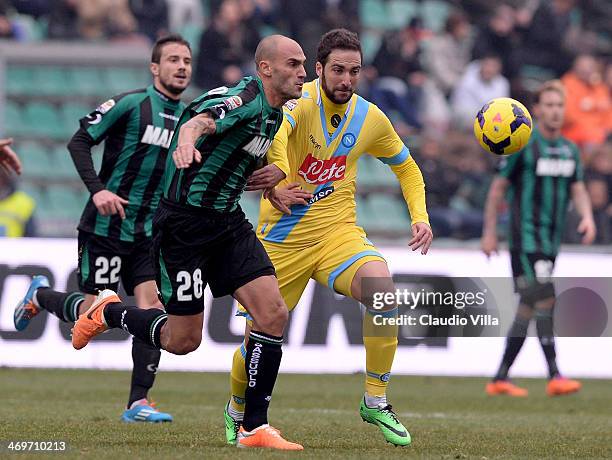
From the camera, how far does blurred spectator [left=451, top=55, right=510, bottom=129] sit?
18.2 meters

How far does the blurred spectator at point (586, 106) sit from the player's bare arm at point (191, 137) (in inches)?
484

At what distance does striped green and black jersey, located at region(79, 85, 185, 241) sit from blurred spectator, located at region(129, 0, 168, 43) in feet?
31.7

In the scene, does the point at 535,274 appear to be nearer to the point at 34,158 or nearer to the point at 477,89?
the point at 477,89

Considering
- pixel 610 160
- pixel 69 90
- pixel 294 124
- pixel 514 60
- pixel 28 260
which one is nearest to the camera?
pixel 294 124

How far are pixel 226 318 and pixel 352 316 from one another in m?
1.37

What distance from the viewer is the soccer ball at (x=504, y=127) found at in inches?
341

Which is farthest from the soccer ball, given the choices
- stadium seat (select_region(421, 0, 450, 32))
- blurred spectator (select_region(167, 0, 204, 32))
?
stadium seat (select_region(421, 0, 450, 32))

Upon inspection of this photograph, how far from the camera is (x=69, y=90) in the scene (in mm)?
18016

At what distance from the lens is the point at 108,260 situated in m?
8.94

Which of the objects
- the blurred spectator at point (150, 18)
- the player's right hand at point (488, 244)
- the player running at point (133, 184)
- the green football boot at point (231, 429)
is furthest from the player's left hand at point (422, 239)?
the blurred spectator at point (150, 18)

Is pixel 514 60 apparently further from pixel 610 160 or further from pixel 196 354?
pixel 196 354

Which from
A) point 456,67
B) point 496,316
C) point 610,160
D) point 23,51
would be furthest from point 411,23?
point 496,316

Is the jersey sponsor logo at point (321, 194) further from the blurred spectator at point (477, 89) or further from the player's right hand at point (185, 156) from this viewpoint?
the blurred spectator at point (477, 89)

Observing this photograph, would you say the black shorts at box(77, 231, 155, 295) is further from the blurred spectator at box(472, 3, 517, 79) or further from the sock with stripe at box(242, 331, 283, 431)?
the blurred spectator at box(472, 3, 517, 79)
